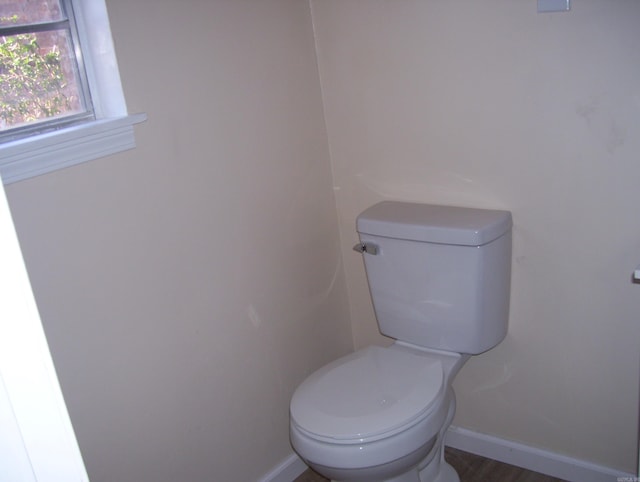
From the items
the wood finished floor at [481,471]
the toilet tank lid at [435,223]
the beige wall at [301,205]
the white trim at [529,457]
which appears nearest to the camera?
the beige wall at [301,205]

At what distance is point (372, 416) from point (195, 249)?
0.63 m

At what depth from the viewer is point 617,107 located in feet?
5.34

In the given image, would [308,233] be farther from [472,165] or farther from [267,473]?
[267,473]

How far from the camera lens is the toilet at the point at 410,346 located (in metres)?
1.66

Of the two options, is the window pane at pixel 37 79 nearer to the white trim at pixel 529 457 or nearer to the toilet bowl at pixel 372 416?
the toilet bowl at pixel 372 416

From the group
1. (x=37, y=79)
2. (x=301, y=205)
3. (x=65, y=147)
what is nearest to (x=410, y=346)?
(x=301, y=205)

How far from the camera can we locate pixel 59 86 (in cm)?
160

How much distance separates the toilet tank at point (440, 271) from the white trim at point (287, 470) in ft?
1.81

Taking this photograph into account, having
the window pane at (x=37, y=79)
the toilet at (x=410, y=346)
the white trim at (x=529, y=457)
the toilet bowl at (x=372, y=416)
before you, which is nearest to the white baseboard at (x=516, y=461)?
the white trim at (x=529, y=457)

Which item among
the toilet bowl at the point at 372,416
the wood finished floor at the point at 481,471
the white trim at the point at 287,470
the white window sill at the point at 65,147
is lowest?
the wood finished floor at the point at 481,471

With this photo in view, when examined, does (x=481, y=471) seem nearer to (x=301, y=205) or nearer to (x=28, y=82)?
(x=301, y=205)

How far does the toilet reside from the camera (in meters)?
1.66

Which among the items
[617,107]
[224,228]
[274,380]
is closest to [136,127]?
[224,228]

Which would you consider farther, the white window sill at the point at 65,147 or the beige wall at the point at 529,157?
the beige wall at the point at 529,157
